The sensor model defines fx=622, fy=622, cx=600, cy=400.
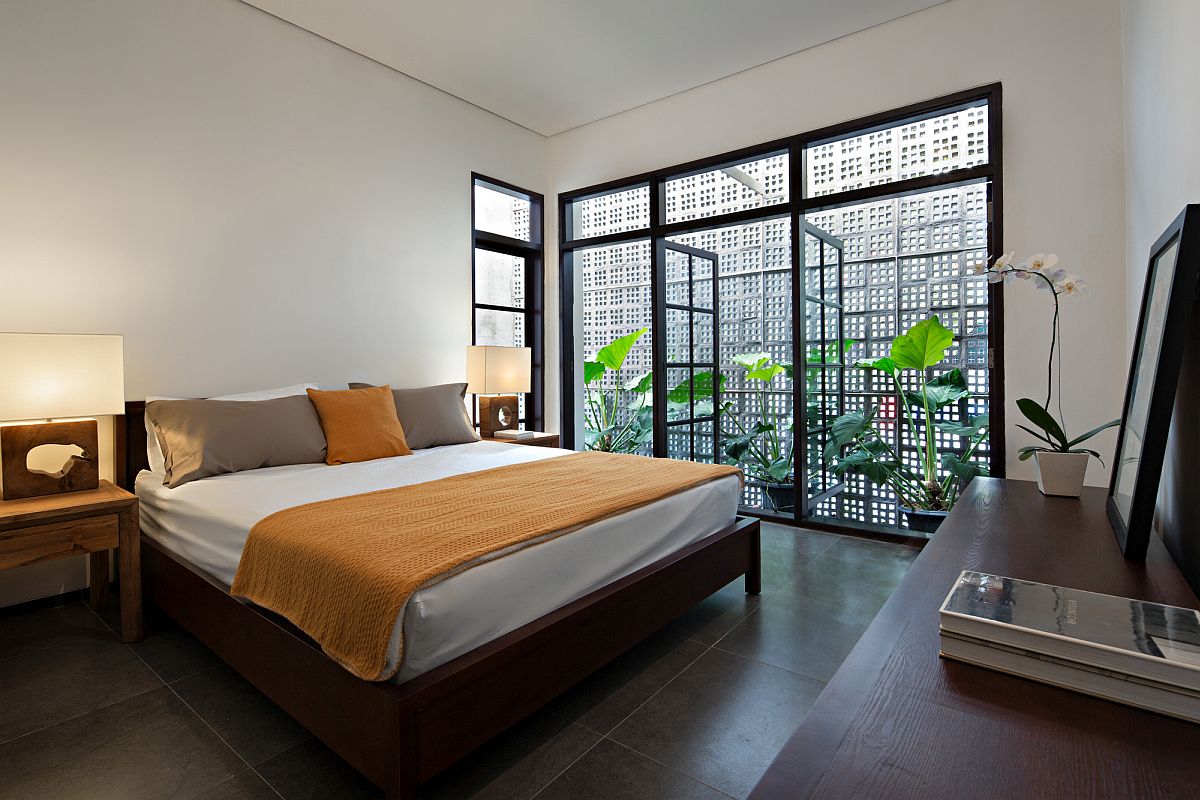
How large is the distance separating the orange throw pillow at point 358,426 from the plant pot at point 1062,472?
112 inches

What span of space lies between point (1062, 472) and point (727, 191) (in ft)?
14.4

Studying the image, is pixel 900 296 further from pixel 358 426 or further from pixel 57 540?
pixel 57 540

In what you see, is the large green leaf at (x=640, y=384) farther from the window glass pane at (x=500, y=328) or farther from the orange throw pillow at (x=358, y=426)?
the orange throw pillow at (x=358, y=426)

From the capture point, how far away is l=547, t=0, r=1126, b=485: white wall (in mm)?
3018

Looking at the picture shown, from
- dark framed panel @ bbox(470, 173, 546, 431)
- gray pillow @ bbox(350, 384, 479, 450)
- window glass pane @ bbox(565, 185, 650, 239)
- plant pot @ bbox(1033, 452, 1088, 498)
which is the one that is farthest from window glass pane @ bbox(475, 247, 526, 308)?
plant pot @ bbox(1033, 452, 1088, 498)

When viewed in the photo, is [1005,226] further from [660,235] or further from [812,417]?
[660,235]

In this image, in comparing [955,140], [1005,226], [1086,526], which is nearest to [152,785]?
[1086,526]

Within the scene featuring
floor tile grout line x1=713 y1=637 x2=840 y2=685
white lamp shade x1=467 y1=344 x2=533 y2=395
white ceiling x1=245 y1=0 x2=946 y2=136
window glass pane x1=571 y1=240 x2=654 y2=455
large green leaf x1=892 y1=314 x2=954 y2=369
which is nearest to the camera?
floor tile grout line x1=713 y1=637 x2=840 y2=685

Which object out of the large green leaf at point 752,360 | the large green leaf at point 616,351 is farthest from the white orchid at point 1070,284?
the large green leaf at point 616,351

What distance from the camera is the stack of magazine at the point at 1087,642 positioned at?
28.2 inches

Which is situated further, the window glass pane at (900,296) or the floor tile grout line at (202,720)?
the window glass pane at (900,296)

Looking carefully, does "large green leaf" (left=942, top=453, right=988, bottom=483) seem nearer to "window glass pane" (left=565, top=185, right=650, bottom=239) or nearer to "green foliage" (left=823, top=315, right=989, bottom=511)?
"green foliage" (left=823, top=315, right=989, bottom=511)

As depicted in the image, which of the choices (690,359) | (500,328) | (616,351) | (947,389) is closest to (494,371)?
(500,328)

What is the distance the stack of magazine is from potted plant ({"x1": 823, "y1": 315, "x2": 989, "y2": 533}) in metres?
2.96
